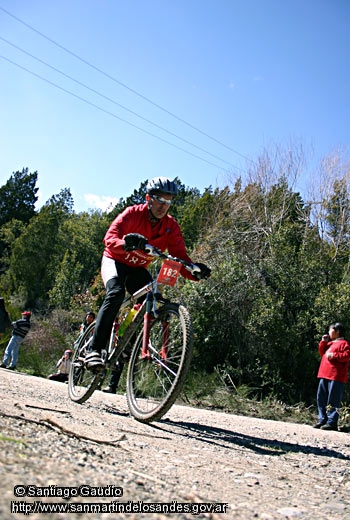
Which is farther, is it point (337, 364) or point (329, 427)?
point (337, 364)

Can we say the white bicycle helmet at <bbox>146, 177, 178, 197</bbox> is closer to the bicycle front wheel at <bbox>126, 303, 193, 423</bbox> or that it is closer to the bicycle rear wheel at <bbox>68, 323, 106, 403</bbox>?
the bicycle front wheel at <bbox>126, 303, 193, 423</bbox>

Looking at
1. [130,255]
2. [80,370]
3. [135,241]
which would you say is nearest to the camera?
[135,241]

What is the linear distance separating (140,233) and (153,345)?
3.83 ft

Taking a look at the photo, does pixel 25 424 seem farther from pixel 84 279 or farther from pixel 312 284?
pixel 84 279

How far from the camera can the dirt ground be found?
1.51 metres

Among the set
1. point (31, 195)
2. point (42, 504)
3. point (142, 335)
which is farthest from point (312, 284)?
point (31, 195)

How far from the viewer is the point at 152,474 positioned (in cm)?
215

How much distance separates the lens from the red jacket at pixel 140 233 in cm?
477

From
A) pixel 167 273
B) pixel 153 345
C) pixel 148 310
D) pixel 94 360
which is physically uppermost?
pixel 167 273

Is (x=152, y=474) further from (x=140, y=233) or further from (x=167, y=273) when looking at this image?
(x=140, y=233)

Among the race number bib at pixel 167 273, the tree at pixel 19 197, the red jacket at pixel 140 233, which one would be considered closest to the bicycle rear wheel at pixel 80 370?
the red jacket at pixel 140 233

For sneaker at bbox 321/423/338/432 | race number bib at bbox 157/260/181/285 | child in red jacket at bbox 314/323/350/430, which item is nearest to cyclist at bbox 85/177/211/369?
race number bib at bbox 157/260/181/285

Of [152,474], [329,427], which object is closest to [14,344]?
[329,427]

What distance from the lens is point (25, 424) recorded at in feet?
8.56
